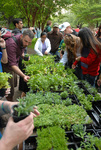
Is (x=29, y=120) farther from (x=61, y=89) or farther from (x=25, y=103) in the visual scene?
(x=61, y=89)

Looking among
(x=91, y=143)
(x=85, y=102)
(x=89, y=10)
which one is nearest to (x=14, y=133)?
(x=91, y=143)

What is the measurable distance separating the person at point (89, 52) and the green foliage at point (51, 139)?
175cm

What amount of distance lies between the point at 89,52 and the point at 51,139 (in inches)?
77.6

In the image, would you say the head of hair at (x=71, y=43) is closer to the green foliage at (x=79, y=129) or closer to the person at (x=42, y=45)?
the person at (x=42, y=45)

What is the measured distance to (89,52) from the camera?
9.36ft

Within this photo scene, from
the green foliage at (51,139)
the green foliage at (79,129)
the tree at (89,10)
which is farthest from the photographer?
the tree at (89,10)

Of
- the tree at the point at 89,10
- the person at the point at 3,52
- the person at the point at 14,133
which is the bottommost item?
the person at the point at 14,133

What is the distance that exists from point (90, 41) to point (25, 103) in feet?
7.21

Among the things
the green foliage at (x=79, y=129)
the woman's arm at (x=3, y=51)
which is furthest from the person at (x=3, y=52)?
the green foliage at (x=79, y=129)

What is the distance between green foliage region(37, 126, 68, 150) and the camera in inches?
56.7

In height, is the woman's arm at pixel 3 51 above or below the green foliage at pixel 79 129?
above

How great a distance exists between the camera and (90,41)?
2705 millimetres

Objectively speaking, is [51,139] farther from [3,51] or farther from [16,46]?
[16,46]

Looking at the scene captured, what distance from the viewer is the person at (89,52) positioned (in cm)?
271
